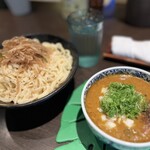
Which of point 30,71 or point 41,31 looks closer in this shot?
point 30,71

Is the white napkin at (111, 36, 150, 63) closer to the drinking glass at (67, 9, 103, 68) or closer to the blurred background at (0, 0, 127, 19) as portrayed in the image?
the drinking glass at (67, 9, 103, 68)

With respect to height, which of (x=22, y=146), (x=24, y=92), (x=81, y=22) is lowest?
(x=22, y=146)

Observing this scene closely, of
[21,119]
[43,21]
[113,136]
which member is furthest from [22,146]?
[43,21]

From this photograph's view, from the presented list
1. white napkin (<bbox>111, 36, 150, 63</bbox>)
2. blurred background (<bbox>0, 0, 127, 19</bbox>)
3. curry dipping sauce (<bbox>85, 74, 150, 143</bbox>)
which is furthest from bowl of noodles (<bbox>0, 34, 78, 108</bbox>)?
blurred background (<bbox>0, 0, 127, 19</bbox>)

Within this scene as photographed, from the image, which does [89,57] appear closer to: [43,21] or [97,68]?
[97,68]

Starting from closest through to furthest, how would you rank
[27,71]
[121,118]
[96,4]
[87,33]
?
1. [121,118]
2. [27,71]
3. [87,33]
4. [96,4]

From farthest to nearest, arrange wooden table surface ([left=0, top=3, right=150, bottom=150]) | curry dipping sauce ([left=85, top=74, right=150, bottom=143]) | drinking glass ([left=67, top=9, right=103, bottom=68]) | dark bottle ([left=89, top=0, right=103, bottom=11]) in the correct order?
dark bottle ([left=89, top=0, right=103, bottom=11])
drinking glass ([left=67, top=9, right=103, bottom=68])
wooden table surface ([left=0, top=3, right=150, bottom=150])
curry dipping sauce ([left=85, top=74, right=150, bottom=143])

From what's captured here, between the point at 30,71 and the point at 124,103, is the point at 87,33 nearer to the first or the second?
the point at 30,71

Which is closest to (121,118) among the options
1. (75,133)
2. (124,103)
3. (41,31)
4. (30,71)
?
(124,103)
